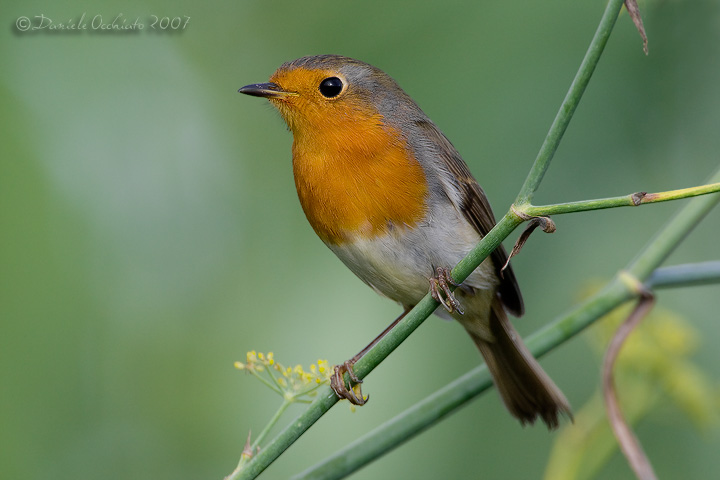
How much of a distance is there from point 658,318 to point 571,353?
0.79 m

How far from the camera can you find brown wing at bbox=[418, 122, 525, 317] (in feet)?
11.0

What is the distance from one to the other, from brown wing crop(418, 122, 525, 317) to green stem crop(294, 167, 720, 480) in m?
0.80

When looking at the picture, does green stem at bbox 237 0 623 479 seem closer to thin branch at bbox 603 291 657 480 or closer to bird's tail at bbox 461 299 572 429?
thin branch at bbox 603 291 657 480

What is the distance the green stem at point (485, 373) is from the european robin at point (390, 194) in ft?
1.49

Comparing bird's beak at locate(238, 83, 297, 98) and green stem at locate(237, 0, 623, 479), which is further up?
bird's beak at locate(238, 83, 297, 98)

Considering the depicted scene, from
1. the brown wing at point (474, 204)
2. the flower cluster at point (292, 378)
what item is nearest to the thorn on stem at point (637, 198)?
the flower cluster at point (292, 378)

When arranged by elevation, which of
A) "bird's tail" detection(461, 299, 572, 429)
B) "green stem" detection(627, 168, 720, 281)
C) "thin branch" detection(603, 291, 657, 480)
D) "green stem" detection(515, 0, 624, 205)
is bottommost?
"bird's tail" detection(461, 299, 572, 429)

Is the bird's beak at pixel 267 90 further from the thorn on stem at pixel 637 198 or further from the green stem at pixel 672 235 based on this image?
the thorn on stem at pixel 637 198

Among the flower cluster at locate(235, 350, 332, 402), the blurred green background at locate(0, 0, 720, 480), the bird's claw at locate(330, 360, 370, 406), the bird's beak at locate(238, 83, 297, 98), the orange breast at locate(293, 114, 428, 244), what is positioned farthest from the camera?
the blurred green background at locate(0, 0, 720, 480)

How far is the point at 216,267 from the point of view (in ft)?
12.6

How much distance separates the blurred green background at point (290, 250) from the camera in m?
3.41

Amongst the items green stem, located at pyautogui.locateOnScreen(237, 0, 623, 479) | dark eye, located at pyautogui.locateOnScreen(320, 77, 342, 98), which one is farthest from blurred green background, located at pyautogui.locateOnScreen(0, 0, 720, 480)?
green stem, located at pyautogui.locateOnScreen(237, 0, 623, 479)

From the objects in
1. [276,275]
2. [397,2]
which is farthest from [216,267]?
[397,2]

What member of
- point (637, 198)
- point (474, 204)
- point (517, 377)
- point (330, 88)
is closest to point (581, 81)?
point (637, 198)
